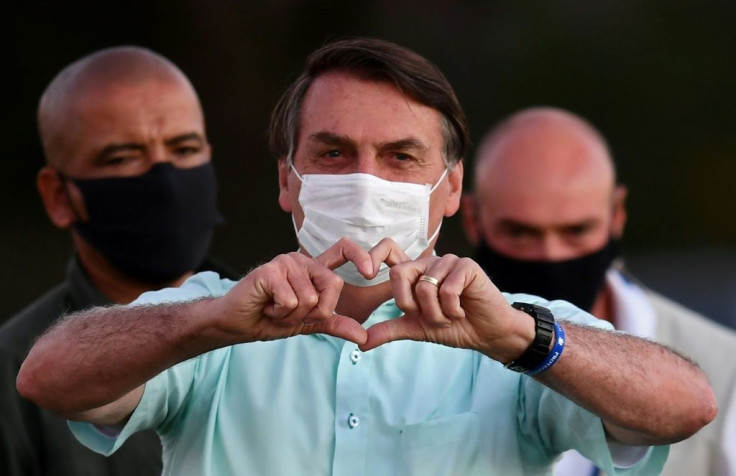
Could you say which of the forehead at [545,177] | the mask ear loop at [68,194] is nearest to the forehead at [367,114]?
the mask ear loop at [68,194]

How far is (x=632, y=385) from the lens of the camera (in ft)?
9.20

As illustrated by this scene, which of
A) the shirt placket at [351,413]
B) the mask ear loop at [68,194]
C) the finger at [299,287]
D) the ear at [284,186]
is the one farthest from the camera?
the mask ear loop at [68,194]

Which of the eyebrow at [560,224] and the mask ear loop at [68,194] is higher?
the mask ear loop at [68,194]

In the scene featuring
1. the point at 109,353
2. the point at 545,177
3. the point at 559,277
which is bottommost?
the point at 559,277

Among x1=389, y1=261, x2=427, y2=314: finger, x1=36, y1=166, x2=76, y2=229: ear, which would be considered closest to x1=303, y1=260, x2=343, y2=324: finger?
x1=389, y1=261, x2=427, y2=314: finger

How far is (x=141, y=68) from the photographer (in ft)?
15.8

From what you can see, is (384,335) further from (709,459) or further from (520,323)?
(709,459)

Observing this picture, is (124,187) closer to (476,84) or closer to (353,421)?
(353,421)

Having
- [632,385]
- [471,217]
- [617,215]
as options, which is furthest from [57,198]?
[632,385]

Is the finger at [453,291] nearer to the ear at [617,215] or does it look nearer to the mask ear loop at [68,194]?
the mask ear loop at [68,194]

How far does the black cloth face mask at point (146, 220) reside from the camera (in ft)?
14.9

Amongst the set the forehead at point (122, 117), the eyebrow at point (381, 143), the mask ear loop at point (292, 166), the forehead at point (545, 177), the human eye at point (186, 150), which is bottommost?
the forehead at point (545, 177)

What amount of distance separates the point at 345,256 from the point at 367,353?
38 centimetres

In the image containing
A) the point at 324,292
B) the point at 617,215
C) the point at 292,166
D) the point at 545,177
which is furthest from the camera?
the point at 617,215
